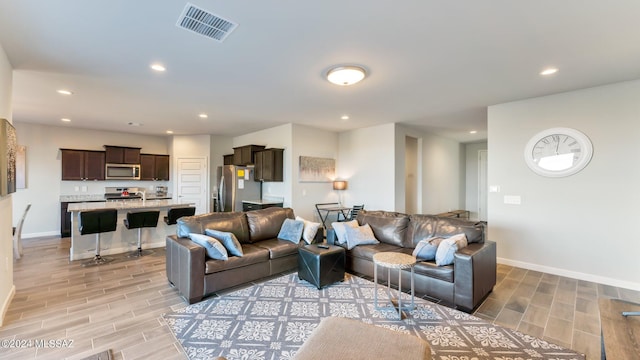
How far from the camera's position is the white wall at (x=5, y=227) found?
8.88 ft

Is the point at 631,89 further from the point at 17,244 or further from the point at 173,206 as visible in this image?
the point at 17,244

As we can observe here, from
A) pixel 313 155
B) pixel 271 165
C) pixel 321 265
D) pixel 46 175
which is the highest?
pixel 313 155

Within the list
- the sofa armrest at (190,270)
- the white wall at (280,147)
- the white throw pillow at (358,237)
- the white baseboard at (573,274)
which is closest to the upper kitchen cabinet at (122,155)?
the white wall at (280,147)

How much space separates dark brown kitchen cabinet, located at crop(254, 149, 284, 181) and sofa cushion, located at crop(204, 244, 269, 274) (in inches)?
107

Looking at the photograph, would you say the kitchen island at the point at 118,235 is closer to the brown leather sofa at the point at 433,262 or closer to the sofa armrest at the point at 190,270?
the sofa armrest at the point at 190,270

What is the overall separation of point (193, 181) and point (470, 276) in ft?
24.7

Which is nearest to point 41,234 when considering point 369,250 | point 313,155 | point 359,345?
point 313,155

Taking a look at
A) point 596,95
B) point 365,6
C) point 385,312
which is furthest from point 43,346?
point 596,95

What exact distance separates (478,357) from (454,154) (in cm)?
764

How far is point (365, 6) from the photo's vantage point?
203 cm

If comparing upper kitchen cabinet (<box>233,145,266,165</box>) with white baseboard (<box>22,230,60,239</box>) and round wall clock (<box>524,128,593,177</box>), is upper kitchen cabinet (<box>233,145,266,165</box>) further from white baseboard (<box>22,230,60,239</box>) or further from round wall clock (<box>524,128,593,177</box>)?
round wall clock (<box>524,128,593,177</box>)

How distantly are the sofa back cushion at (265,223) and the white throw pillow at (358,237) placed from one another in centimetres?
114

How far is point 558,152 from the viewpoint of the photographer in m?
4.03

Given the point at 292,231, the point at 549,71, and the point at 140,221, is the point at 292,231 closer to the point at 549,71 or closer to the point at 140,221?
the point at 140,221
